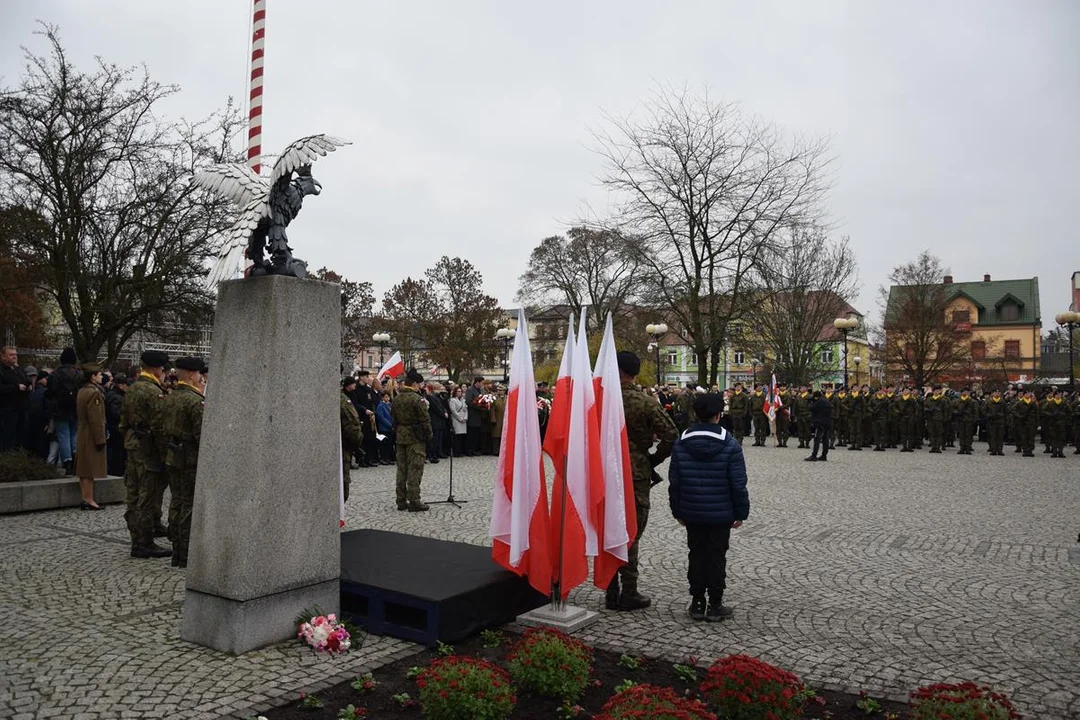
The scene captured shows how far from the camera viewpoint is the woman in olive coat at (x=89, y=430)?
10.7m

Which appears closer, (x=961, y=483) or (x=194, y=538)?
(x=194, y=538)

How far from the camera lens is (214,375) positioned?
18.2ft

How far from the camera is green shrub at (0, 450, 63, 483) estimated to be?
11070 mm

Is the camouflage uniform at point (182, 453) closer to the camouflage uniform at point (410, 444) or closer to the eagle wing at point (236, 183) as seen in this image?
the eagle wing at point (236, 183)

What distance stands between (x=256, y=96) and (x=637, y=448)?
4923mm

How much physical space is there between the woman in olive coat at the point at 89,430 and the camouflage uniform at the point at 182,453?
137 inches

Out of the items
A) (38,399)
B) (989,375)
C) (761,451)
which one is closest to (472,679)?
(38,399)

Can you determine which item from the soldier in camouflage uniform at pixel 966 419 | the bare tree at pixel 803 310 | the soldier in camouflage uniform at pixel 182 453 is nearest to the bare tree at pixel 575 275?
the bare tree at pixel 803 310

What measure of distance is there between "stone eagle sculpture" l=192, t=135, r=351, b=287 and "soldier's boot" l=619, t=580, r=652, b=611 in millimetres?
3557

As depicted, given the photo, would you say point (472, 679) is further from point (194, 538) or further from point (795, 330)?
point (795, 330)

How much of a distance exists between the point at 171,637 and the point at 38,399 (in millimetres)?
9947

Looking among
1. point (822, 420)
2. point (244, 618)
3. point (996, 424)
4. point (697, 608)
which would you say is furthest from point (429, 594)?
point (996, 424)

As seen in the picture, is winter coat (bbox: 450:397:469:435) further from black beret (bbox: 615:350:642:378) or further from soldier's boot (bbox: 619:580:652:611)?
soldier's boot (bbox: 619:580:652:611)

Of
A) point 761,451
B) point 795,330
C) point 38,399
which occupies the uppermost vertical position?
point 795,330
